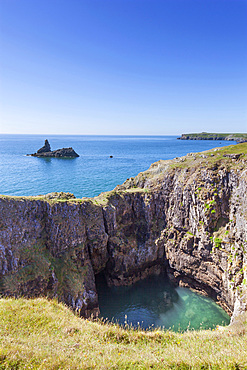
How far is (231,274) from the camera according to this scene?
2495cm

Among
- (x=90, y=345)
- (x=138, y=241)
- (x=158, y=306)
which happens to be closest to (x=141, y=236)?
(x=138, y=241)

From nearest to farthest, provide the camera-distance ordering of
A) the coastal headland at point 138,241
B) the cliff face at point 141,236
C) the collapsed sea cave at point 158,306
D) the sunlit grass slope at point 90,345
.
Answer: the sunlit grass slope at point 90,345
the coastal headland at point 138,241
the cliff face at point 141,236
the collapsed sea cave at point 158,306

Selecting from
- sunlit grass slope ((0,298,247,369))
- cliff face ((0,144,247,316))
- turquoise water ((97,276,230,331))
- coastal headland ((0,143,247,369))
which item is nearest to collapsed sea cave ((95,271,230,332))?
turquoise water ((97,276,230,331))

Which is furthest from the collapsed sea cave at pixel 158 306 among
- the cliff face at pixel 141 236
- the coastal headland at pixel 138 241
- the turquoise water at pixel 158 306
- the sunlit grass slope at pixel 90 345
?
the sunlit grass slope at pixel 90 345

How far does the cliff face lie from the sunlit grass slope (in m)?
13.2

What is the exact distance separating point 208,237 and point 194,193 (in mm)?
6725

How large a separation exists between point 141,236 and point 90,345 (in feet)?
81.7

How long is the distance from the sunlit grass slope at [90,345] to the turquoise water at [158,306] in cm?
1588

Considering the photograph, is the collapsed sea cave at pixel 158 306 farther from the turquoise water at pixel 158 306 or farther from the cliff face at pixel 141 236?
the cliff face at pixel 141 236

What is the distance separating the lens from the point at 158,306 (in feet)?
91.8

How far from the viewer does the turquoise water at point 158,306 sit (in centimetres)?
2546

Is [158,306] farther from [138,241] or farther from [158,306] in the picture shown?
[138,241]

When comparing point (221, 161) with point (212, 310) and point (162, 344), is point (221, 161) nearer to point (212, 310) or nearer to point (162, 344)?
point (212, 310)

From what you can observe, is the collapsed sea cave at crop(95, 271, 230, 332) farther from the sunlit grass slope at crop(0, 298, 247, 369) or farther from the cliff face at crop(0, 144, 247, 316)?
the sunlit grass slope at crop(0, 298, 247, 369)
